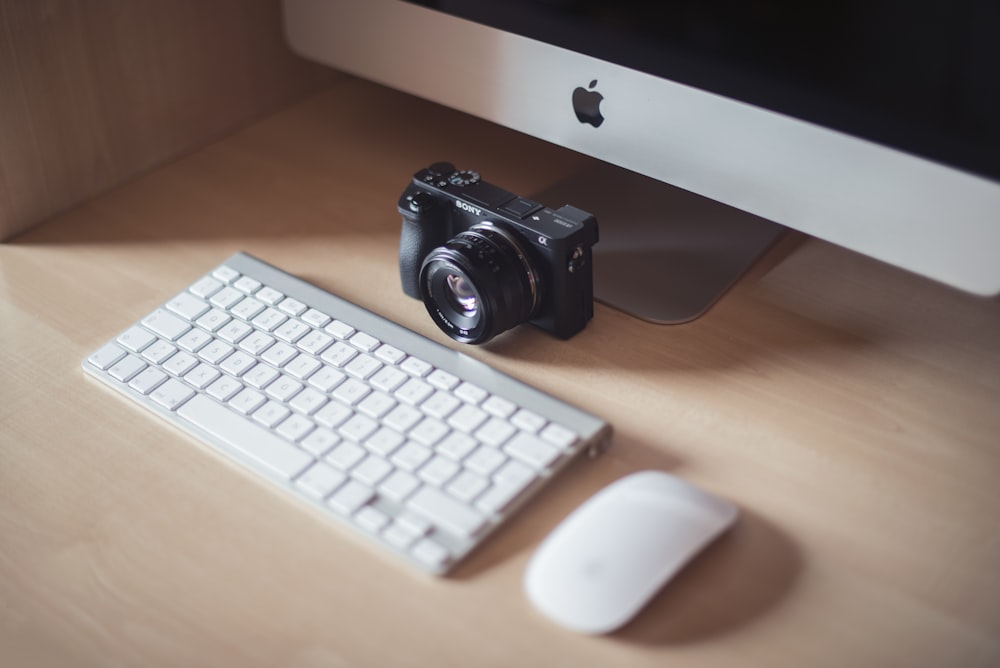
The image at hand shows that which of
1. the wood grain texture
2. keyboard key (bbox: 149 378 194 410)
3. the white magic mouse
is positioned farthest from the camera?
the wood grain texture

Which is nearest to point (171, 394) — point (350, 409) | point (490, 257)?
point (350, 409)

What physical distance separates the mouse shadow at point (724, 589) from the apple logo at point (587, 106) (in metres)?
0.32

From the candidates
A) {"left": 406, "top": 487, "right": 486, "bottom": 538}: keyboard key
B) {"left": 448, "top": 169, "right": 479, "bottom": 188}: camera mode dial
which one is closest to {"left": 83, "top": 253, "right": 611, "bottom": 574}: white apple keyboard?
{"left": 406, "top": 487, "right": 486, "bottom": 538}: keyboard key

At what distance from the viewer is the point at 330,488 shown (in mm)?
605

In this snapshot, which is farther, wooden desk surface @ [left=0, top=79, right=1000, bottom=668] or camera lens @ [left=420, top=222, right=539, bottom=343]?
camera lens @ [left=420, top=222, right=539, bottom=343]

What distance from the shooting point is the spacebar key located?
62 centimetres

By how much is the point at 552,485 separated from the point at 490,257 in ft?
0.53

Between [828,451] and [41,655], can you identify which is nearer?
[41,655]

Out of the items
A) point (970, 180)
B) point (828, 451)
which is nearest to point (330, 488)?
point (828, 451)

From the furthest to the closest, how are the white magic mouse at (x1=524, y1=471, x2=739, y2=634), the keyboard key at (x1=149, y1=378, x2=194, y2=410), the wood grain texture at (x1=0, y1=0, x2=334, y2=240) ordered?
the wood grain texture at (x1=0, y1=0, x2=334, y2=240)
the keyboard key at (x1=149, y1=378, x2=194, y2=410)
the white magic mouse at (x1=524, y1=471, x2=739, y2=634)

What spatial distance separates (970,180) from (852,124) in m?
0.08

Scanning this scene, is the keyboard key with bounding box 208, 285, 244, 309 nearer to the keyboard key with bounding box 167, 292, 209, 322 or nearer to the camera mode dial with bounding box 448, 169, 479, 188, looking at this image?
the keyboard key with bounding box 167, 292, 209, 322

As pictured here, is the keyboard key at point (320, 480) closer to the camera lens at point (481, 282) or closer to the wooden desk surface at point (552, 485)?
the wooden desk surface at point (552, 485)

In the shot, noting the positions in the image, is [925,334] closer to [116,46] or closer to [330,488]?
[330,488]
